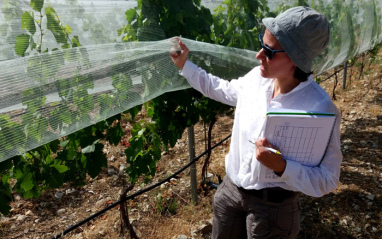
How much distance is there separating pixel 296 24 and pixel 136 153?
135 cm

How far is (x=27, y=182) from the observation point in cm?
189

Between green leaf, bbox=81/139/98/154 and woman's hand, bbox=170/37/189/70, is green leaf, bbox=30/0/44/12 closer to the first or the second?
woman's hand, bbox=170/37/189/70

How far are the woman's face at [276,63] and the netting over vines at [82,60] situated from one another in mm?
524

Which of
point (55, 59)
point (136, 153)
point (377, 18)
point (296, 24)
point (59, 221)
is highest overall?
point (296, 24)

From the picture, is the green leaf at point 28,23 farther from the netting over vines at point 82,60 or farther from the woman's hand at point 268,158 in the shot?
the woman's hand at point 268,158

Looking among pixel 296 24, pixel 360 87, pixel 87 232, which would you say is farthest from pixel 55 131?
pixel 360 87

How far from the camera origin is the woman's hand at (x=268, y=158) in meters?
1.30

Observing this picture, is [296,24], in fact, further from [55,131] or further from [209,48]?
[55,131]

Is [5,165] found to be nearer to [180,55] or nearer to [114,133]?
[114,133]

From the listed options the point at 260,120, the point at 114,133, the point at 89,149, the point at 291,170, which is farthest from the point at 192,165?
the point at 291,170

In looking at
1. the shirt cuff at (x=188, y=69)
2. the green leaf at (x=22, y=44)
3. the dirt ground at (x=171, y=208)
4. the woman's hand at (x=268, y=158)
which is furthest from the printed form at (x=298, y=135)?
the dirt ground at (x=171, y=208)

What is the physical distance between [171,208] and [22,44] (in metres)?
2.11

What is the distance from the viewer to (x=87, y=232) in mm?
2814

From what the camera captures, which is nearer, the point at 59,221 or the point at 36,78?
the point at 36,78
